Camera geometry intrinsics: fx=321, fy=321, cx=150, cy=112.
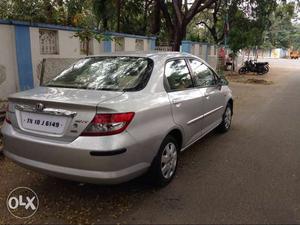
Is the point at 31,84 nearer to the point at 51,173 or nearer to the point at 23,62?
the point at 23,62

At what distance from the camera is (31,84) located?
24.2 ft

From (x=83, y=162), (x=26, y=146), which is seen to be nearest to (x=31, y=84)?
(x=26, y=146)

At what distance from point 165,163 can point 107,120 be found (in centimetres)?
111

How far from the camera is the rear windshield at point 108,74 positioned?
11.7ft

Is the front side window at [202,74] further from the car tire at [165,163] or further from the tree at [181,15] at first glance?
the tree at [181,15]

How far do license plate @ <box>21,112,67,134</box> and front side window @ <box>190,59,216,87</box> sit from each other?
87.9 inches

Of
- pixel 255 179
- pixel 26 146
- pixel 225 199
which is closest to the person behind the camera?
pixel 26 146

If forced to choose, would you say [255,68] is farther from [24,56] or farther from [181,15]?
[24,56]

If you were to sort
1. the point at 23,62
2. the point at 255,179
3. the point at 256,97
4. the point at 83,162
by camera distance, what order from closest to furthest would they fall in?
1. the point at 83,162
2. the point at 255,179
3. the point at 23,62
4. the point at 256,97

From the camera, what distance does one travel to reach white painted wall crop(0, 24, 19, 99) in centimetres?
668

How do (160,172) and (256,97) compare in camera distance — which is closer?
(160,172)

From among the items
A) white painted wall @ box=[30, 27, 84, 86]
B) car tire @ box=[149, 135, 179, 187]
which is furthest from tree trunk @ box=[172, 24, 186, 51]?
car tire @ box=[149, 135, 179, 187]

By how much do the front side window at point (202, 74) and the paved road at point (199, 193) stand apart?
1065mm

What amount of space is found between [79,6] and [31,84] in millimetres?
5012
